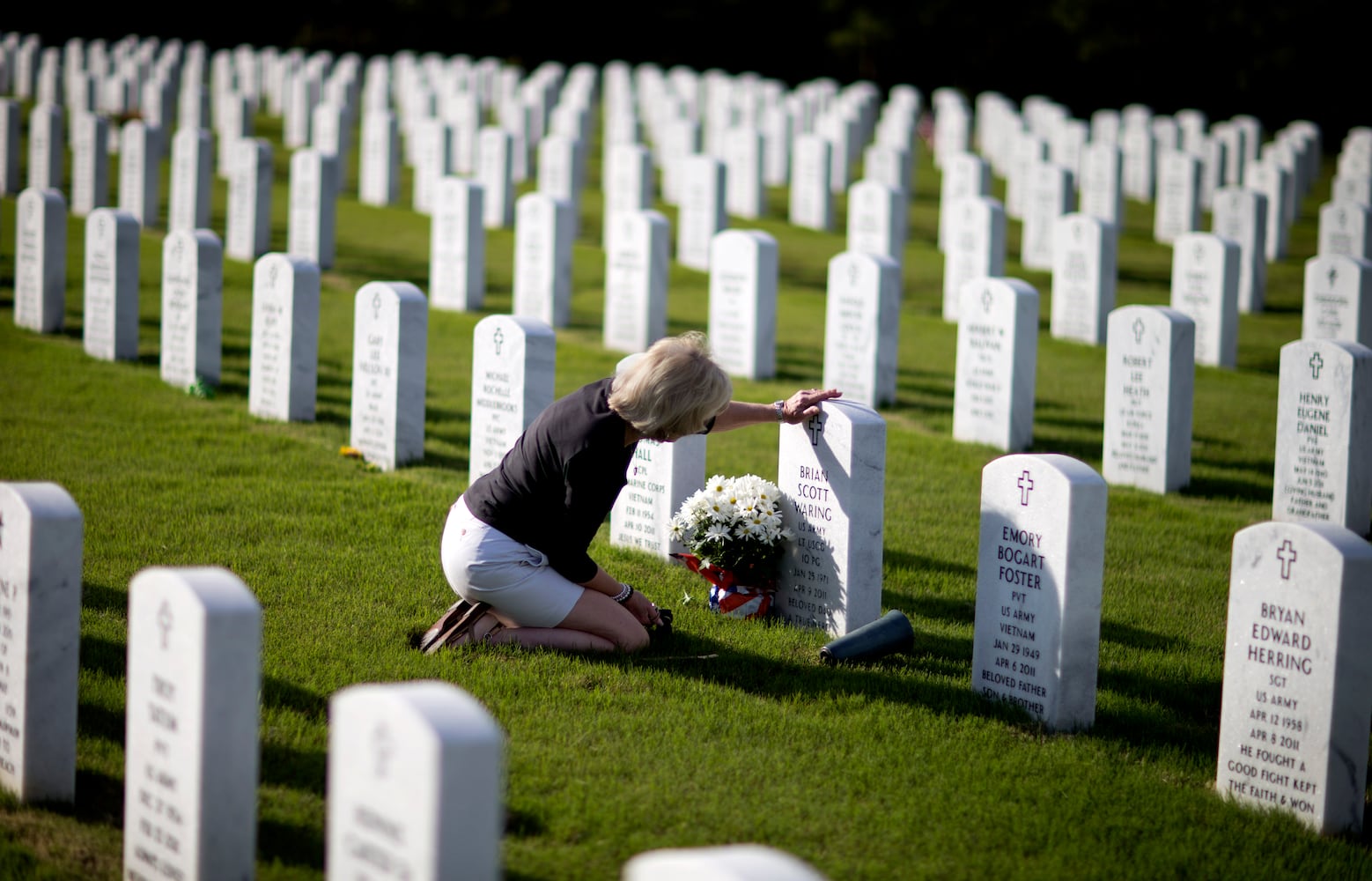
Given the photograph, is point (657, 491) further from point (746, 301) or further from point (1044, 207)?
point (1044, 207)

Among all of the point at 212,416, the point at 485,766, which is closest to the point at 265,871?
the point at 485,766

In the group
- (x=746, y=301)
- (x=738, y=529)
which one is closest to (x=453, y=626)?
(x=738, y=529)

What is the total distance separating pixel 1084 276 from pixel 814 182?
7521mm

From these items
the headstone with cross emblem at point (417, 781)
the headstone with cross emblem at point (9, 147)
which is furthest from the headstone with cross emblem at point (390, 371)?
the headstone with cross emblem at point (9, 147)

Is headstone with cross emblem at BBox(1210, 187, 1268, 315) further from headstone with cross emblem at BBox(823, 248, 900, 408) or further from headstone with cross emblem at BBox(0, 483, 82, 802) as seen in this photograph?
headstone with cross emblem at BBox(0, 483, 82, 802)

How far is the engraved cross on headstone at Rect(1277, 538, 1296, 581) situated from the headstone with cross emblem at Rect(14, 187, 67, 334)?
435 inches

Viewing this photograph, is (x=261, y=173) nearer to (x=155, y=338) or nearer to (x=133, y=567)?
(x=155, y=338)

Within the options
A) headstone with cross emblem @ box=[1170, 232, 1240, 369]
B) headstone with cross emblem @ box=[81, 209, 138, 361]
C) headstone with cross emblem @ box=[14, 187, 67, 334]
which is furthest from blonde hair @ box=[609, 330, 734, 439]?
headstone with cross emblem @ box=[1170, 232, 1240, 369]

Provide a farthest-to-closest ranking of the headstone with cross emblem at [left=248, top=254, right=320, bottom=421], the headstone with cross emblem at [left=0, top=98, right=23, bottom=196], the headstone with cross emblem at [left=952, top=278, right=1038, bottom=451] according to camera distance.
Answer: the headstone with cross emblem at [left=0, top=98, right=23, bottom=196], the headstone with cross emblem at [left=952, top=278, right=1038, bottom=451], the headstone with cross emblem at [left=248, top=254, right=320, bottom=421]

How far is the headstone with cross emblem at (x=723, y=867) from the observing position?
281 cm

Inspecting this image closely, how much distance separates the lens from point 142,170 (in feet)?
60.7

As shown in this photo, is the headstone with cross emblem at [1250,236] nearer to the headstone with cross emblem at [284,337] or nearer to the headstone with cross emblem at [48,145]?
the headstone with cross emblem at [284,337]

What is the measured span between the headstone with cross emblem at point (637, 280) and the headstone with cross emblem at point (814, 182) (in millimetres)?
8159

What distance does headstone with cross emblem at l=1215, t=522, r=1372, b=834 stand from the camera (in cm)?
491
